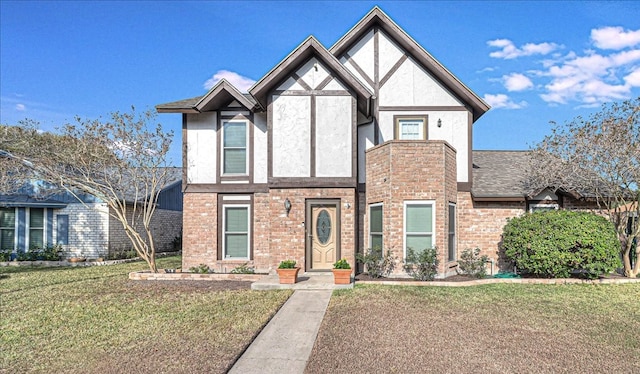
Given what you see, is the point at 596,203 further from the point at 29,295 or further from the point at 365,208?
the point at 29,295

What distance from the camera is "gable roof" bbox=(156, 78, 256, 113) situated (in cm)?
1331

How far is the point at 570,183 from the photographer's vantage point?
1266cm

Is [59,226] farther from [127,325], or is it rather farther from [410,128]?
[410,128]

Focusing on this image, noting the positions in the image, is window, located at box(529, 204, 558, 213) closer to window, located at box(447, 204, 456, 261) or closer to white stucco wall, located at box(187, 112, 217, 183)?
window, located at box(447, 204, 456, 261)

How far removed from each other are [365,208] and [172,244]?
15.0 metres

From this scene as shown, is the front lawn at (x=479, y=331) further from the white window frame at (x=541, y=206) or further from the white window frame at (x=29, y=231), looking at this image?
the white window frame at (x=29, y=231)

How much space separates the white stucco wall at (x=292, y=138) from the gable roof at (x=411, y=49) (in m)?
2.75

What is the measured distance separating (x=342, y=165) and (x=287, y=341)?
6.53 metres

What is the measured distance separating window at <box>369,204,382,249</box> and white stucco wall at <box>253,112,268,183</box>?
146 inches

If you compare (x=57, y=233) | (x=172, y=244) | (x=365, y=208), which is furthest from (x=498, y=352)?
(x=172, y=244)

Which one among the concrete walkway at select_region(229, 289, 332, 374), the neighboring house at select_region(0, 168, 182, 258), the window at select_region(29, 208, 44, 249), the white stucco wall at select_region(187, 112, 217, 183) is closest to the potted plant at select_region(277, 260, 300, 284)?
the concrete walkway at select_region(229, 289, 332, 374)

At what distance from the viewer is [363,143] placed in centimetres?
1398

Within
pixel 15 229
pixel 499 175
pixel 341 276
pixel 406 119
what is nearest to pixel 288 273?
pixel 341 276

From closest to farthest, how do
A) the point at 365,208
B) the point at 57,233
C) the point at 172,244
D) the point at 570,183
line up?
the point at 570,183
the point at 365,208
the point at 57,233
the point at 172,244
